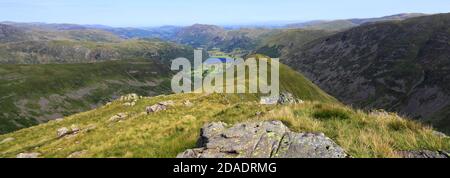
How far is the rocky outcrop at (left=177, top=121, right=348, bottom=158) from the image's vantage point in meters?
12.8

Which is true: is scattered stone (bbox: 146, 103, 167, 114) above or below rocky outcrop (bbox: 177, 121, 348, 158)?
below

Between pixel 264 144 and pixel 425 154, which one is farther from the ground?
pixel 425 154

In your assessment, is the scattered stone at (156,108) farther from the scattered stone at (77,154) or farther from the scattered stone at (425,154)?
the scattered stone at (425,154)

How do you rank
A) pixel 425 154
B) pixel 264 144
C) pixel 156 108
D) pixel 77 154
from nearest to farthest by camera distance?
pixel 425 154 < pixel 264 144 < pixel 77 154 < pixel 156 108

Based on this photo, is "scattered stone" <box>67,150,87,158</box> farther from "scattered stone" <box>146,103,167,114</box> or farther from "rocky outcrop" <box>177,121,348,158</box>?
"scattered stone" <box>146,103,167,114</box>

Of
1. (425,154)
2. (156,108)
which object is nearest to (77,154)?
Result: (425,154)

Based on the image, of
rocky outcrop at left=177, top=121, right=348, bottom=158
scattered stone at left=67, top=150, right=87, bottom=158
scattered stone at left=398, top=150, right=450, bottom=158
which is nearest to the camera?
scattered stone at left=398, top=150, right=450, bottom=158

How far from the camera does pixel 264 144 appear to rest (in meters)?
13.9

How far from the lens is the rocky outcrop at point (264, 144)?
12792 mm

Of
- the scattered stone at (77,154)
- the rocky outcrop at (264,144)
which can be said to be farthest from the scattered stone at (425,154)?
the scattered stone at (77,154)

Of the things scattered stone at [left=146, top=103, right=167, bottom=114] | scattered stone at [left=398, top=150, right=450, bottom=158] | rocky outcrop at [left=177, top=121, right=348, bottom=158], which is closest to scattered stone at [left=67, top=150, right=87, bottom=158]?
Result: rocky outcrop at [left=177, top=121, right=348, bottom=158]

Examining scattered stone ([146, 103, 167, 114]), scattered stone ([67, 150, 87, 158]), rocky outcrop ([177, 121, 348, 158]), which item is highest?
rocky outcrop ([177, 121, 348, 158])

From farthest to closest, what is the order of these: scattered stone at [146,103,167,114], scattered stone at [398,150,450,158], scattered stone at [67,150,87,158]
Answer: scattered stone at [146,103,167,114], scattered stone at [67,150,87,158], scattered stone at [398,150,450,158]

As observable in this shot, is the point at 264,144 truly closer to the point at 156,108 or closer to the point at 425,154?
the point at 425,154
